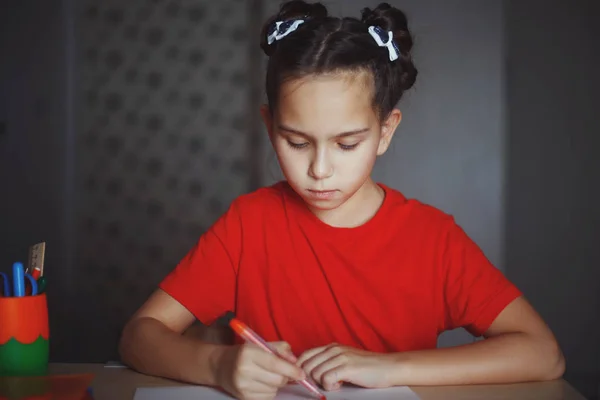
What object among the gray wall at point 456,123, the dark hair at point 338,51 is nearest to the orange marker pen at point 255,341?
the dark hair at point 338,51

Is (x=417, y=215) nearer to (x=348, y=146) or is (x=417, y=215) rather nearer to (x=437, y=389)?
(x=348, y=146)

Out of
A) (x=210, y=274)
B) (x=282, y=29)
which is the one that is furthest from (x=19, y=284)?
(x=282, y=29)

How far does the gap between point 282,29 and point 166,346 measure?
0.52 metres

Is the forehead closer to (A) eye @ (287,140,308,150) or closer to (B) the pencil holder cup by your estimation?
(A) eye @ (287,140,308,150)

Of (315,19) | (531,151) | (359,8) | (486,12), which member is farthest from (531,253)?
(315,19)

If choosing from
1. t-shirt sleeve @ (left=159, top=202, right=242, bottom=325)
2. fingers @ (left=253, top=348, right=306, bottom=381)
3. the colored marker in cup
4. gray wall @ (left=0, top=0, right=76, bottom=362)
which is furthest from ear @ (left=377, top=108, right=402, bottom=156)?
gray wall @ (left=0, top=0, right=76, bottom=362)

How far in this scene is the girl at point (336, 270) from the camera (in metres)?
1.01

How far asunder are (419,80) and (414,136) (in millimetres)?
195

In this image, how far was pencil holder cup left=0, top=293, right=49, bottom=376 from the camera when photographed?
102cm

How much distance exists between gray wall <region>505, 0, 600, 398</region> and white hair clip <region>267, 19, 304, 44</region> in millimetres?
1603

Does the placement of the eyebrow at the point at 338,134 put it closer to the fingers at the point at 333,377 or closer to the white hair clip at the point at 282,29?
the white hair clip at the point at 282,29

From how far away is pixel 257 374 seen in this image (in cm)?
91

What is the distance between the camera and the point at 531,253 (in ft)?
8.57

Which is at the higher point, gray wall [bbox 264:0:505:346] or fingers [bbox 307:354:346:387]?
gray wall [bbox 264:0:505:346]
